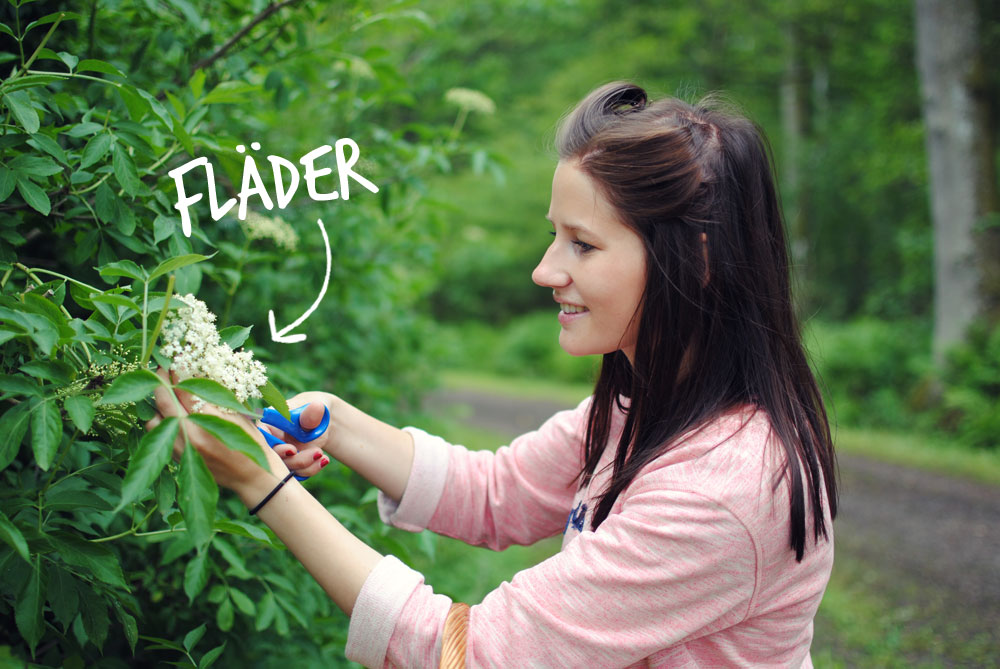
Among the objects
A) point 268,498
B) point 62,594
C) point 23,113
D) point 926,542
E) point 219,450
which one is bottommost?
point 926,542

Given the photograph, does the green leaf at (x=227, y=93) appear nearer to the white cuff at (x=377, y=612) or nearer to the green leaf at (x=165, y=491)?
the green leaf at (x=165, y=491)

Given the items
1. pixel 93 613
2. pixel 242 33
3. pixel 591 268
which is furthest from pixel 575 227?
pixel 93 613

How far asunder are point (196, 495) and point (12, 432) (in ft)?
0.94

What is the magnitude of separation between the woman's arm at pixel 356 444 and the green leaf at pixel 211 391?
497mm

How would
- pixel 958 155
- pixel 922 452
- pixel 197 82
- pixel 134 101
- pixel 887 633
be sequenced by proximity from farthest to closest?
1. pixel 958 155
2. pixel 922 452
3. pixel 887 633
4. pixel 197 82
5. pixel 134 101

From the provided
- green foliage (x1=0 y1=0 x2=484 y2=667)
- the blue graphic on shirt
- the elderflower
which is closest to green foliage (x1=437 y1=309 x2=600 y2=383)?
the elderflower

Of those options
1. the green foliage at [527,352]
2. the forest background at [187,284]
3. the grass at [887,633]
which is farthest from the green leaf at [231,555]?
the green foliage at [527,352]

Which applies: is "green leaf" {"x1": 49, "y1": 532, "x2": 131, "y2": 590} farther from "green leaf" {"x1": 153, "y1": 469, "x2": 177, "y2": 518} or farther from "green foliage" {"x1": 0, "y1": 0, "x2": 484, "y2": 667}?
"green leaf" {"x1": 153, "y1": 469, "x2": 177, "y2": 518}

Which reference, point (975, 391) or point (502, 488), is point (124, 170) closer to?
point (502, 488)

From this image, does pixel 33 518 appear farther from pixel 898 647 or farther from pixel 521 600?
pixel 898 647

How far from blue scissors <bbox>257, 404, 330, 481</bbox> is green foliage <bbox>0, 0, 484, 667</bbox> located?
0.52ft

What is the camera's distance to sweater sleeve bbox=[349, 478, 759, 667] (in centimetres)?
132

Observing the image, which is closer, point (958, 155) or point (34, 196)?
point (34, 196)

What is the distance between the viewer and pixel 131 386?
3.42 ft
